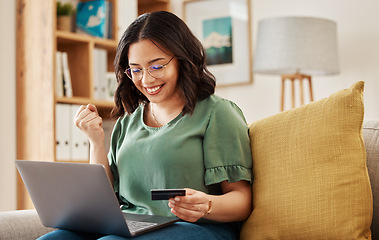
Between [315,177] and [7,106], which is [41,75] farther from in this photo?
[315,177]

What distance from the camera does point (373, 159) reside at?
1.29 metres

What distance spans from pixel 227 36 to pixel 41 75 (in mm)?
1228

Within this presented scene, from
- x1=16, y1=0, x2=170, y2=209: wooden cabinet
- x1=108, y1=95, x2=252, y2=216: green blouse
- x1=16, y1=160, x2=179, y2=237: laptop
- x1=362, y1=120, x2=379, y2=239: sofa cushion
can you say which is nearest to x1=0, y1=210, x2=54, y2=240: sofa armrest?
x1=16, y1=160, x2=179, y2=237: laptop

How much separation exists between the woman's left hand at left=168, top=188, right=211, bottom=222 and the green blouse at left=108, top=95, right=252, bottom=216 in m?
0.13

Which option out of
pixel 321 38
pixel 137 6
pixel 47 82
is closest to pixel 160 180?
pixel 47 82

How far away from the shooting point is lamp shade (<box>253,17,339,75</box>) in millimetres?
2740

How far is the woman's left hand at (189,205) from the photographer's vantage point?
114 cm

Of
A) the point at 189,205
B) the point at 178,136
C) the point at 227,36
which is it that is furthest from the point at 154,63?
the point at 227,36

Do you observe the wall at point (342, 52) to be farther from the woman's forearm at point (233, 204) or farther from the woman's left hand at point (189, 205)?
the woman's left hand at point (189, 205)

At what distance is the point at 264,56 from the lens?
9.34 ft

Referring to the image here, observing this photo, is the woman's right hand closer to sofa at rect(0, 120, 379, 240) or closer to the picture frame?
sofa at rect(0, 120, 379, 240)

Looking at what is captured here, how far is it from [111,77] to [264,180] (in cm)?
185

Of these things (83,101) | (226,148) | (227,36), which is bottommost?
(226,148)

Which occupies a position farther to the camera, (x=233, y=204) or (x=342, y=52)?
(x=342, y=52)
